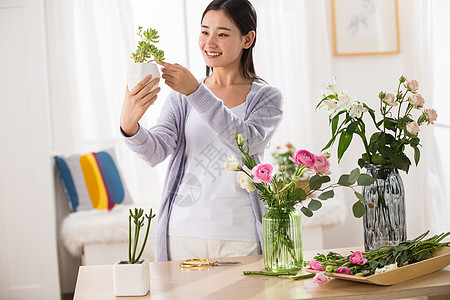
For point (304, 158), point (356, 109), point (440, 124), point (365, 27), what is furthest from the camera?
point (365, 27)

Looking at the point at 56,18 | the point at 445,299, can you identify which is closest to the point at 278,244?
the point at 445,299

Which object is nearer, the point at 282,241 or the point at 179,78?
the point at 282,241

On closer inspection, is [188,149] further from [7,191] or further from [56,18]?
[56,18]

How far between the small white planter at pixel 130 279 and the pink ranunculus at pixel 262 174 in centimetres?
38

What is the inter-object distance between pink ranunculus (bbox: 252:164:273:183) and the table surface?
27 cm

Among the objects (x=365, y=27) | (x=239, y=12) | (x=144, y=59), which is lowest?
(x=144, y=59)

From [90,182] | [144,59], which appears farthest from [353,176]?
[90,182]

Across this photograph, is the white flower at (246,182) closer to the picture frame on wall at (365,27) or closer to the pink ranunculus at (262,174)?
the pink ranunculus at (262,174)

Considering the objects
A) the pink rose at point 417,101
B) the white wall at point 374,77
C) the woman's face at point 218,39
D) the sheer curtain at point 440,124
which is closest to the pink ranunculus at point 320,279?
the pink rose at point 417,101

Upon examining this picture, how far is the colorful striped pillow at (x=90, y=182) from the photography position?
12.5ft

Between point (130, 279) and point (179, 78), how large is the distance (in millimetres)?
694

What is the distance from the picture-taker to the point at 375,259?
1.53 meters

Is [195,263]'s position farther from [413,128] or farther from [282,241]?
[413,128]

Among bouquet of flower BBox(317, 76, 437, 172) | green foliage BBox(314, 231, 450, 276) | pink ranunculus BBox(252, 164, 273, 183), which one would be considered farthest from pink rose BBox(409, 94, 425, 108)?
pink ranunculus BBox(252, 164, 273, 183)
